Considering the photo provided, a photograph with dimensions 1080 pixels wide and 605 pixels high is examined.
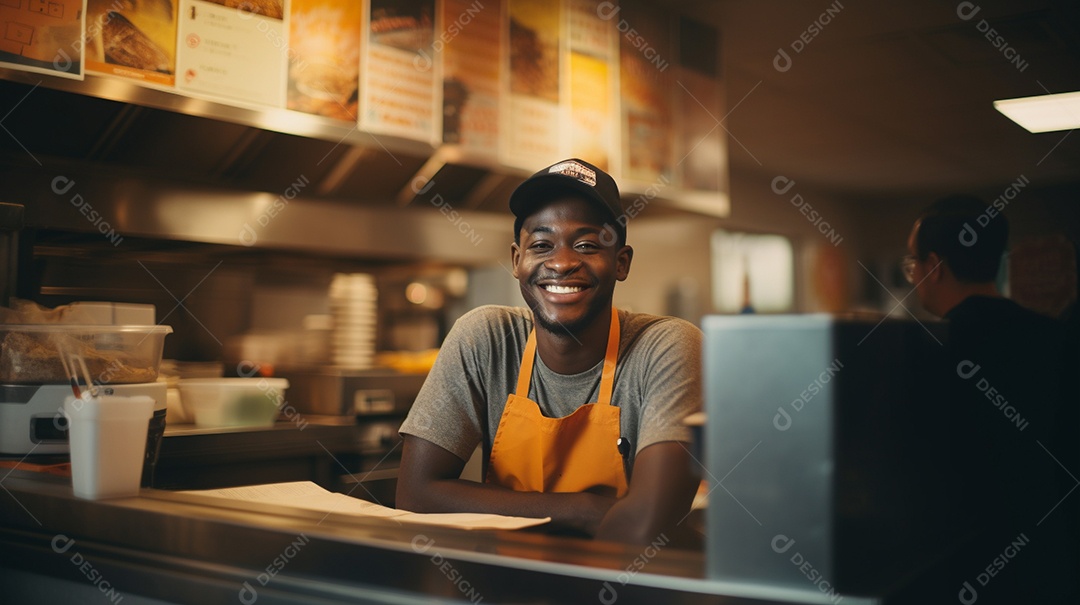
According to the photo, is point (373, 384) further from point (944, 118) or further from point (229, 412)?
point (944, 118)

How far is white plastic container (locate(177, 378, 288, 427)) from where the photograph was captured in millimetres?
2680

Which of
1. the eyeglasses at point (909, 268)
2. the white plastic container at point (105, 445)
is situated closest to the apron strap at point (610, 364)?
the eyeglasses at point (909, 268)

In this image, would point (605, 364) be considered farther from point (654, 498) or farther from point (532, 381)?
point (654, 498)

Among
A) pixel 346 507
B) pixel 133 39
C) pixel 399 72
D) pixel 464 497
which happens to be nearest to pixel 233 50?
pixel 133 39

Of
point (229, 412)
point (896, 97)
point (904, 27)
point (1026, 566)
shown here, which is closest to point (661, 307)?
point (896, 97)

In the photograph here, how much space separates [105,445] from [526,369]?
0.85m

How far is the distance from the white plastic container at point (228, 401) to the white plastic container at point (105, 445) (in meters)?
1.42

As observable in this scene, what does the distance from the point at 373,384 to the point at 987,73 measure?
2331mm

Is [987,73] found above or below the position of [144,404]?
above

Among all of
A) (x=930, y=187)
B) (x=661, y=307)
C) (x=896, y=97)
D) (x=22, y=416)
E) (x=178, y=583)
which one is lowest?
(x=178, y=583)

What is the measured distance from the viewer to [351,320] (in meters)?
3.44

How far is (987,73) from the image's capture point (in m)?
2.71

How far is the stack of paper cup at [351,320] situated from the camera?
344 centimetres

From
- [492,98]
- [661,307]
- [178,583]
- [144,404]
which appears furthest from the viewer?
[661,307]
